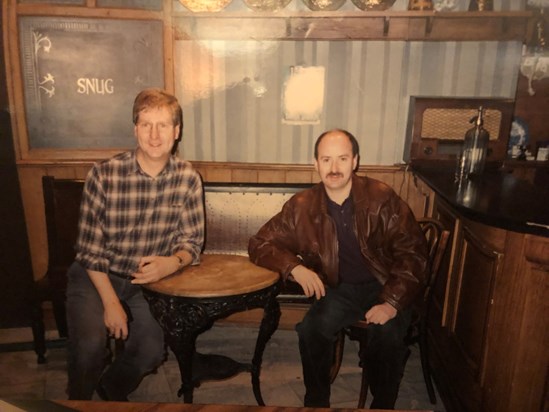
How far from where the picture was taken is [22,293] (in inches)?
141

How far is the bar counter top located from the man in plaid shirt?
1455mm

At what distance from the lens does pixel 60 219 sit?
10.8ft

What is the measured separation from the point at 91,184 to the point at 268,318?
1166 mm

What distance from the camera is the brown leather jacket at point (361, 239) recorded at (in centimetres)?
247

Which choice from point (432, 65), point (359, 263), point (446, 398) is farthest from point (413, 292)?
point (432, 65)

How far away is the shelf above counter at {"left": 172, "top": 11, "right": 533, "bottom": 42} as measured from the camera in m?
3.38

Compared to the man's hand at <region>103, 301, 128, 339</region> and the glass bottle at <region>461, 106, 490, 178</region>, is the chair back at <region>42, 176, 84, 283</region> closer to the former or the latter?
the man's hand at <region>103, 301, 128, 339</region>

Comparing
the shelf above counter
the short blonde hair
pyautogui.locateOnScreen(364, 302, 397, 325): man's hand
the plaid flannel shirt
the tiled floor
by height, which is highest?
the shelf above counter

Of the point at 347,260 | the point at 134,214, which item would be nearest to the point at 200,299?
the point at 134,214

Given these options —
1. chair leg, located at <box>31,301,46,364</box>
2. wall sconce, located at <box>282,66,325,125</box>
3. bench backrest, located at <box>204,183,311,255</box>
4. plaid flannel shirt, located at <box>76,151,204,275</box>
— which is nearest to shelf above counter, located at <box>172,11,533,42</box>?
wall sconce, located at <box>282,66,325,125</box>

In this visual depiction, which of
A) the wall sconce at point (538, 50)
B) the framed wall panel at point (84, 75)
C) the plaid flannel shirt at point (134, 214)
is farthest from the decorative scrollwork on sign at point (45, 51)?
the wall sconce at point (538, 50)

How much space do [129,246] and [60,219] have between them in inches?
42.3

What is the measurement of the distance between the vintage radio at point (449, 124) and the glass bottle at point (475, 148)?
0.15 m

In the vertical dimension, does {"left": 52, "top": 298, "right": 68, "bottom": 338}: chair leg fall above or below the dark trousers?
below
